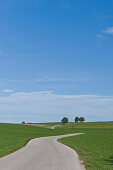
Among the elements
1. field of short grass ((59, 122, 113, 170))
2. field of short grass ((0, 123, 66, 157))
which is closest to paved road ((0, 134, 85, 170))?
field of short grass ((59, 122, 113, 170))

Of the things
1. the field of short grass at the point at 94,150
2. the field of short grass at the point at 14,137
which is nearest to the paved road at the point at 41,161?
the field of short grass at the point at 94,150

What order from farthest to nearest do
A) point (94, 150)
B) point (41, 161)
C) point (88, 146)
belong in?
1. point (88, 146)
2. point (94, 150)
3. point (41, 161)

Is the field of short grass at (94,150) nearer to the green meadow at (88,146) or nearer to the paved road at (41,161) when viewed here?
the green meadow at (88,146)

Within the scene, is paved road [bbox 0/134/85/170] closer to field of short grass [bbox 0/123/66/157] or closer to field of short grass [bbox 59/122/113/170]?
field of short grass [bbox 59/122/113/170]

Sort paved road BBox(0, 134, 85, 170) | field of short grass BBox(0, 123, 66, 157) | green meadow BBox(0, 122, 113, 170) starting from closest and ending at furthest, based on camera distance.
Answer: paved road BBox(0, 134, 85, 170), green meadow BBox(0, 122, 113, 170), field of short grass BBox(0, 123, 66, 157)

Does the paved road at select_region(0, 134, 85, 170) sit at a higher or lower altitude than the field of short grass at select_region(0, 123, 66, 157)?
lower

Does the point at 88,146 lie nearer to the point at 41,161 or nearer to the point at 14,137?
the point at 41,161

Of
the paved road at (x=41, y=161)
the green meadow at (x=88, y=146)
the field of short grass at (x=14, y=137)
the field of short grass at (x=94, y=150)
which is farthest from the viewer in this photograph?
the field of short grass at (x=14, y=137)

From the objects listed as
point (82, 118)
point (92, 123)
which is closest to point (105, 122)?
point (92, 123)

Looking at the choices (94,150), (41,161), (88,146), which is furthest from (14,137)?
(41,161)

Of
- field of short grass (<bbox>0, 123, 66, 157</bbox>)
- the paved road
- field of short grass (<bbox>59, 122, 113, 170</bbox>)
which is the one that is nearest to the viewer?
the paved road

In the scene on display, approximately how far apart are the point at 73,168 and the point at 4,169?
3823 millimetres

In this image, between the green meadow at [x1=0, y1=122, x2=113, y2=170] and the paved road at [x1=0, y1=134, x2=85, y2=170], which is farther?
the green meadow at [x1=0, y1=122, x2=113, y2=170]

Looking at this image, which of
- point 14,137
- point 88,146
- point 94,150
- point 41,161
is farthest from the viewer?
point 14,137
